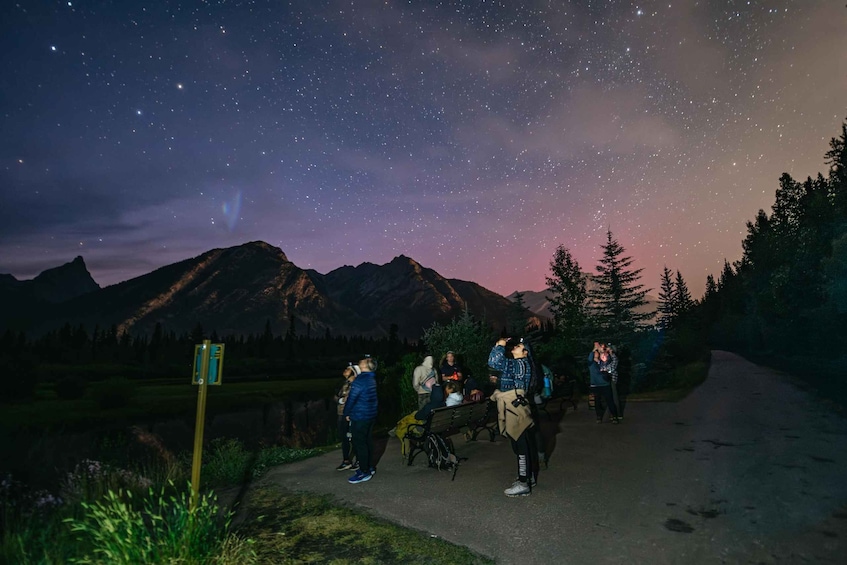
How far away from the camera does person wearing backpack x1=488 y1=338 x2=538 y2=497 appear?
6605 mm

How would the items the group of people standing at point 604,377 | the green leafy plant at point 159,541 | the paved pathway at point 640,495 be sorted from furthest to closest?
the group of people standing at point 604,377
the paved pathway at point 640,495
the green leafy plant at point 159,541

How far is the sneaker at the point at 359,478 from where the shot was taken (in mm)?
7496

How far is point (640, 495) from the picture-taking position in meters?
6.36

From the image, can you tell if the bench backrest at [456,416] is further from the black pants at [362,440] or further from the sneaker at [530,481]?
the sneaker at [530,481]

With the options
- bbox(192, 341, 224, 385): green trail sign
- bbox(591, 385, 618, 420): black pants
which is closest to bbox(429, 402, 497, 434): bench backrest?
bbox(591, 385, 618, 420): black pants

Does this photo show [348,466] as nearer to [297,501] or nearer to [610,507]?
[297,501]

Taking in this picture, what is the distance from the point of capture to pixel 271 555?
185 inches

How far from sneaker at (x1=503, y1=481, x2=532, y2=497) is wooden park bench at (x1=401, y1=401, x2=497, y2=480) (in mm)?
1149

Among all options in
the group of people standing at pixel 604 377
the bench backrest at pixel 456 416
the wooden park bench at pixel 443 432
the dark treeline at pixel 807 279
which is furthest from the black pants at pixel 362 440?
the dark treeline at pixel 807 279

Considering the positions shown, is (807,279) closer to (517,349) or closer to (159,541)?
(517,349)

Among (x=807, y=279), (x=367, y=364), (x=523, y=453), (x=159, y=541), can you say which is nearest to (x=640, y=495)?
(x=523, y=453)

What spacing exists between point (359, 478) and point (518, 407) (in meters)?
2.84

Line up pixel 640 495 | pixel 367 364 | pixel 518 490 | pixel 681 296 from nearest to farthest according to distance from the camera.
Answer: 1. pixel 640 495
2. pixel 518 490
3. pixel 367 364
4. pixel 681 296

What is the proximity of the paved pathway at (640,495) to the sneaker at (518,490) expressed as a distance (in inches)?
3.9
